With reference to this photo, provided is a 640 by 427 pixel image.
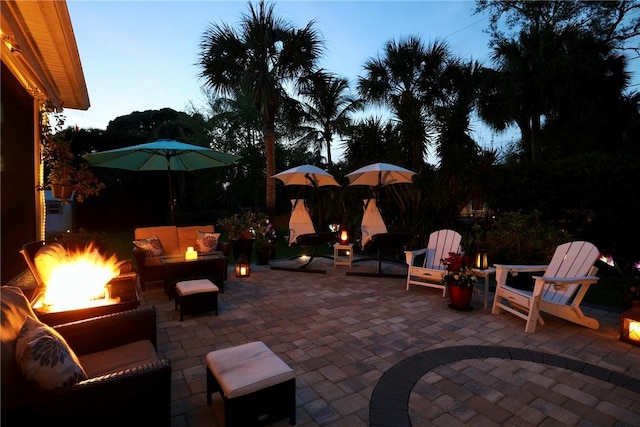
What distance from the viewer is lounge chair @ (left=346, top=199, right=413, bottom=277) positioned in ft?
19.5

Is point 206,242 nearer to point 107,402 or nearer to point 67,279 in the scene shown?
point 67,279

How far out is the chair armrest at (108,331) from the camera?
6.84 ft

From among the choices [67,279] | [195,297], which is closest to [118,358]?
[67,279]

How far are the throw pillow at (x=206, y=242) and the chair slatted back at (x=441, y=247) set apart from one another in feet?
12.0

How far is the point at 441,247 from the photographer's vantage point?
5273 millimetres

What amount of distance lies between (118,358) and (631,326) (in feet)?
14.7

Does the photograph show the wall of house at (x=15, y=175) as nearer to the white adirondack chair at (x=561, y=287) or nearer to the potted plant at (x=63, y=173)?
the potted plant at (x=63, y=173)

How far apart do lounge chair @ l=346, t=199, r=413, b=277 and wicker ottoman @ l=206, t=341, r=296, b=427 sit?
399 centimetres

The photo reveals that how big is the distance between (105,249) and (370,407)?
14.6 ft

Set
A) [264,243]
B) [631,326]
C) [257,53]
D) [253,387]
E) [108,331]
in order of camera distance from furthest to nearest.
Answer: [257,53] < [264,243] < [631,326] < [108,331] < [253,387]

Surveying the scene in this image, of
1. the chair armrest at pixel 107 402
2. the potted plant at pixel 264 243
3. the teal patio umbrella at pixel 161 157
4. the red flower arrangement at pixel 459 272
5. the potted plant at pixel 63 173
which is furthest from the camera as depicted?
the potted plant at pixel 264 243

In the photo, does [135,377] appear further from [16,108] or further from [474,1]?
[474,1]

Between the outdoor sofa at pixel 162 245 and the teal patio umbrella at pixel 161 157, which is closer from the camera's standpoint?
the outdoor sofa at pixel 162 245

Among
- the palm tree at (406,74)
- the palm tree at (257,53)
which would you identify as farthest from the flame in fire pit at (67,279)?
the palm tree at (406,74)
